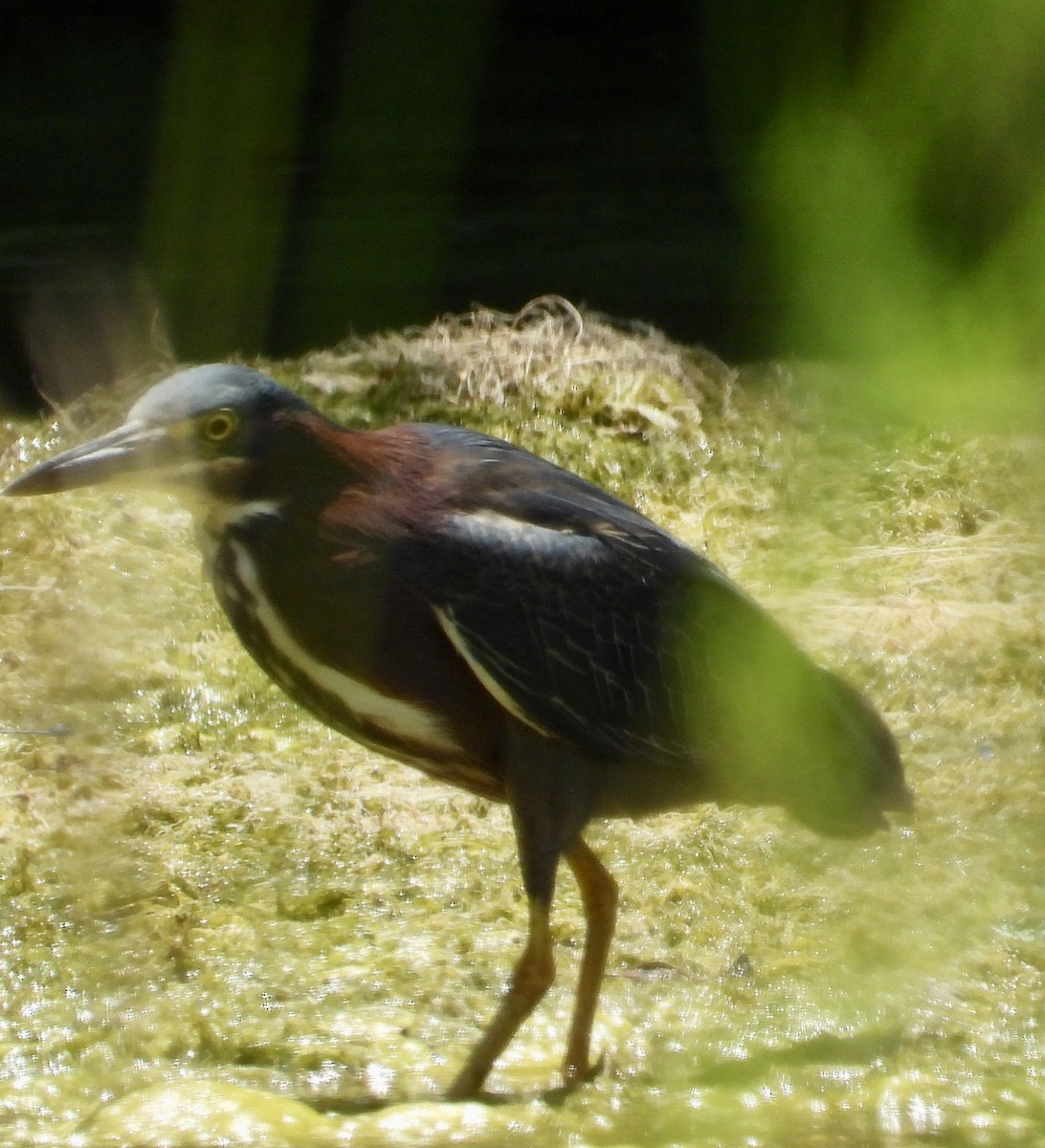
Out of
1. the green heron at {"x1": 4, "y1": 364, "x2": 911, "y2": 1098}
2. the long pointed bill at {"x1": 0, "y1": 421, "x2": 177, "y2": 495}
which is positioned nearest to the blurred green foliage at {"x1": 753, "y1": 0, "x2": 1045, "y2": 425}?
the green heron at {"x1": 4, "y1": 364, "x2": 911, "y2": 1098}

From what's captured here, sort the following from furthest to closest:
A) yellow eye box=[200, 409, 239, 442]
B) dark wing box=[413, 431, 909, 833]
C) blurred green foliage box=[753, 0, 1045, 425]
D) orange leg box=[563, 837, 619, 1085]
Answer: orange leg box=[563, 837, 619, 1085] < dark wing box=[413, 431, 909, 833] < yellow eye box=[200, 409, 239, 442] < blurred green foliage box=[753, 0, 1045, 425]

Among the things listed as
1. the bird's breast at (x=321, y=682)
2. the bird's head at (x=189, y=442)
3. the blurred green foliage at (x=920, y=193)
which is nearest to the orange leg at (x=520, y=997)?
the bird's breast at (x=321, y=682)

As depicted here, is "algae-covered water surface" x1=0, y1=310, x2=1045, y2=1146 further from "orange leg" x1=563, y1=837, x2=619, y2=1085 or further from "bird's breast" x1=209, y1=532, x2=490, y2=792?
"bird's breast" x1=209, y1=532, x2=490, y2=792

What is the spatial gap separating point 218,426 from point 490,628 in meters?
0.56

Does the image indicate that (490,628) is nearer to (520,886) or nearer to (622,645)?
(622,645)

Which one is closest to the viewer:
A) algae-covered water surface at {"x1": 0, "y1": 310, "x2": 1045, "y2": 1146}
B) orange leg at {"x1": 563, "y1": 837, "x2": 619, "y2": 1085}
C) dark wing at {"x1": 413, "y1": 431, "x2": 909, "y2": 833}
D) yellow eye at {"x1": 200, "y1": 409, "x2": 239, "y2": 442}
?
algae-covered water surface at {"x1": 0, "y1": 310, "x2": 1045, "y2": 1146}

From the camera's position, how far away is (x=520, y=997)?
Answer: 9.74ft

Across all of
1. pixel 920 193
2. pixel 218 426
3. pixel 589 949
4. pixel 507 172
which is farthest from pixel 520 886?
pixel 507 172

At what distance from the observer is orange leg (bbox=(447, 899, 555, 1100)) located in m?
2.88

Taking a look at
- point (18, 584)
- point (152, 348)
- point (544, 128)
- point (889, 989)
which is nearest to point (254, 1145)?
point (889, 989)

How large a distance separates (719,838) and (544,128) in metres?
5.88

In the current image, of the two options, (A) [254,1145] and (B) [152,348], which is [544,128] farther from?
(A) [254,1145]

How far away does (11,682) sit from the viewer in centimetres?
495

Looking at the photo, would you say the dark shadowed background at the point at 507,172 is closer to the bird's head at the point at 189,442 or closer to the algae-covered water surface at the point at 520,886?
the algae-covered water surface at the point at 520,886
